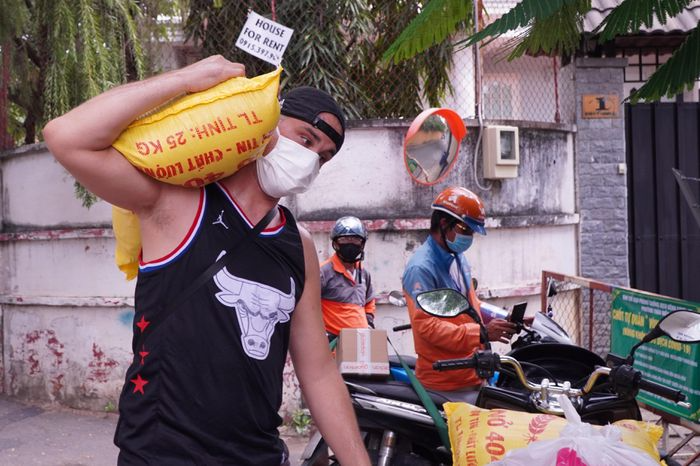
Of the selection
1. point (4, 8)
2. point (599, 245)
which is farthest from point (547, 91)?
point (4, 8)

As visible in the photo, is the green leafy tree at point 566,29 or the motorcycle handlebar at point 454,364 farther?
the motorcycle handlebar at point 454,364

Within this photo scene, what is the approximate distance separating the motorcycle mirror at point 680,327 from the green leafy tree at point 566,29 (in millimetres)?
A: 791

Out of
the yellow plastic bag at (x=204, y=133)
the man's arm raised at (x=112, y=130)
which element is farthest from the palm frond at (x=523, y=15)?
the man's arm raised at (x=112, y=130)

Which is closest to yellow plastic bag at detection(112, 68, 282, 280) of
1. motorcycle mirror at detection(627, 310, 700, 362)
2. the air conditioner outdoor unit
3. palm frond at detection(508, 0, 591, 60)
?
palm frond at detection(508, 0, 591, 60)

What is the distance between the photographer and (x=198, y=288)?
2117 mm

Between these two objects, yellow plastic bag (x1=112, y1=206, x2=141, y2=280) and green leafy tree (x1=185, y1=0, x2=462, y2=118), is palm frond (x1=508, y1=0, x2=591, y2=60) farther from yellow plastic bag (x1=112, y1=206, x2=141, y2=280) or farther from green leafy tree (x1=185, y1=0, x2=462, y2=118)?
green leafy tree (x1=185, y1=0, x2=462, y2=118)

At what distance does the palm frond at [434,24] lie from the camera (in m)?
2.77

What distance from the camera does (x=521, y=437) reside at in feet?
9.45

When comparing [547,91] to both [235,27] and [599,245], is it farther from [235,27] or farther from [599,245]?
[235,27]

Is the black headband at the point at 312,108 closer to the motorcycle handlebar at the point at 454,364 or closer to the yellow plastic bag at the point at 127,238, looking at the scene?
the yellow plastic bag at the point at 127,238

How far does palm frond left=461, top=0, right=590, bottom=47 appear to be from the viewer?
2521mm

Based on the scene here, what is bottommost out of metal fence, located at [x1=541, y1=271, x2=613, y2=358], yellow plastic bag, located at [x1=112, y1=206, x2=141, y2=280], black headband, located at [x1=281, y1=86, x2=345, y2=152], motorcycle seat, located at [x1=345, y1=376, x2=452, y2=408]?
metal fence, located at [x1=541, y1=271, x2=613, y2=358]

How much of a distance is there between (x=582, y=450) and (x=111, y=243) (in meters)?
6.07

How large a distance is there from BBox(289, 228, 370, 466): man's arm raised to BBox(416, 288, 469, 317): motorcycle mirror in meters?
0.83
